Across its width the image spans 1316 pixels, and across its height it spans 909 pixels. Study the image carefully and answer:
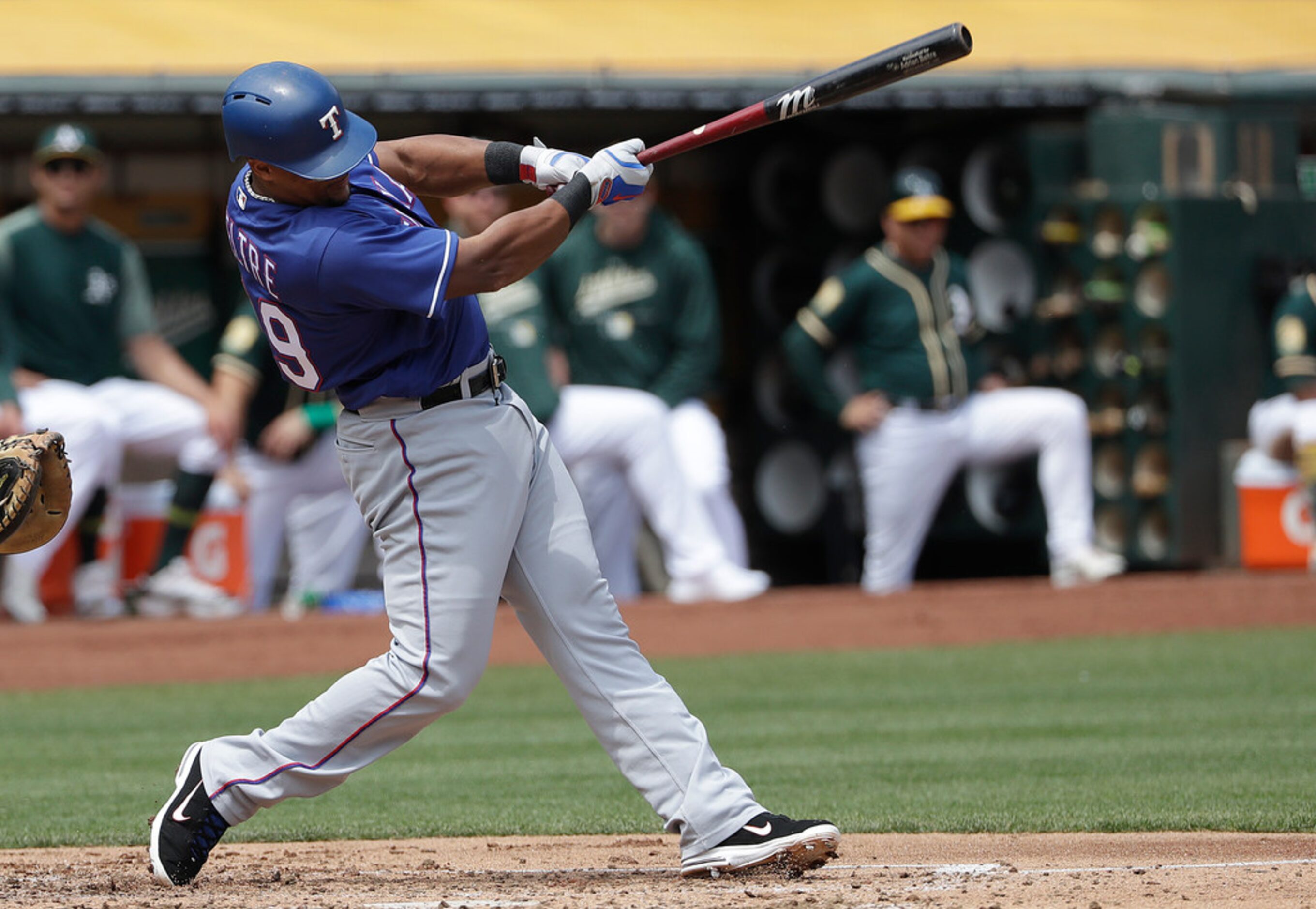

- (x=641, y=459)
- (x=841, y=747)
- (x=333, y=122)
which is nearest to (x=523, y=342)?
(x=641, y=459)

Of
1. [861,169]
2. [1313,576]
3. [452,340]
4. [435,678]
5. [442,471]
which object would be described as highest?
[861,169]

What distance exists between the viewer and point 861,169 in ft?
36.3

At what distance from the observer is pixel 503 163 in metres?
4.34

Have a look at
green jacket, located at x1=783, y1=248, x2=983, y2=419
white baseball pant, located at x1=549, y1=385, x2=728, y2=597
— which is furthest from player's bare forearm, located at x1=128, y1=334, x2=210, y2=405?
green jacket, located at x1=783, y1=248, x2=983, y2=419

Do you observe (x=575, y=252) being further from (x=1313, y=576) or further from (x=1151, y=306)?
(x=1313, y=576)

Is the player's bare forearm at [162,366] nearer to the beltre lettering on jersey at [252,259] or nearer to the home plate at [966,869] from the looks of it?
the beltre lettering on jersey at [252,259]

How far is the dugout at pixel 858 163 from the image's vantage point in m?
9.62

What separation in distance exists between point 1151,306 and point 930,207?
1493 mm

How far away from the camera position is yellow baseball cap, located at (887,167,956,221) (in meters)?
9.26

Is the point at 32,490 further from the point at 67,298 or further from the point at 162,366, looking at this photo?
the point at 162,366

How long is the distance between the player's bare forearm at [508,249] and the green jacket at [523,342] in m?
4.53

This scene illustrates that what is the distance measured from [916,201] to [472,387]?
555 centimetres

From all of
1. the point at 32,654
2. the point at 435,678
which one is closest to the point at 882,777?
the point at 435,678

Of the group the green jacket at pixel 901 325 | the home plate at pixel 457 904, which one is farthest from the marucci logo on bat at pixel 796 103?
the green jacket at pixel 901 325
